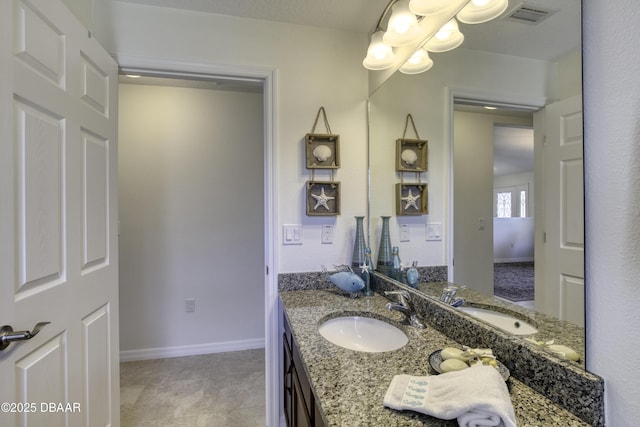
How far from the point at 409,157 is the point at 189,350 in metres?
2.48

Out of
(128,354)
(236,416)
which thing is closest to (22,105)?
(236,416)

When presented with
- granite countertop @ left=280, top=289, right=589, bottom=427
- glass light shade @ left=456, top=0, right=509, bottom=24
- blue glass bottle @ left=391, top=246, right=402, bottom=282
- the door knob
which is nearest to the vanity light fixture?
glass light shade @ left=456, top=0, right=509, bottom=24

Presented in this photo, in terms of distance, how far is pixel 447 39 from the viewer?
1.23m

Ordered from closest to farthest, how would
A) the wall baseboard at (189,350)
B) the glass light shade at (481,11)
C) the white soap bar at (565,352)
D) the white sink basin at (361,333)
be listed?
the white soap bar at (565,352)
the glass light shade at (481,11)
the white sink basin at (361,333)
the wall baseboard at (189,350)

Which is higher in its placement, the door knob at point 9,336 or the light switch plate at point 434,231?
the light switch plate at point 434,231

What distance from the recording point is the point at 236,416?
1908 mm

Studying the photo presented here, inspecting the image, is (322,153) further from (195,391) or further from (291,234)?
(195,391)

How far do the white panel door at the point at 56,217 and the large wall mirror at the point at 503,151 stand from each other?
56.2 inches

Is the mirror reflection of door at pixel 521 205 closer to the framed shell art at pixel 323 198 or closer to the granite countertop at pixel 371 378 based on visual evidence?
the granite countertop at pixel 371 378

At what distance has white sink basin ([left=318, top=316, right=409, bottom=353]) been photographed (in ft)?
4.05

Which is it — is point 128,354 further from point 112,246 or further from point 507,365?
point 507,365

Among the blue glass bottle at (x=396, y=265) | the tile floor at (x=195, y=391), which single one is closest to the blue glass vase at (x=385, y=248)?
the blue glass bottle at (x=396, y=265)

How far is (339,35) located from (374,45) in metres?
0.32

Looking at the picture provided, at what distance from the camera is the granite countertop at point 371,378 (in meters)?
0.64
